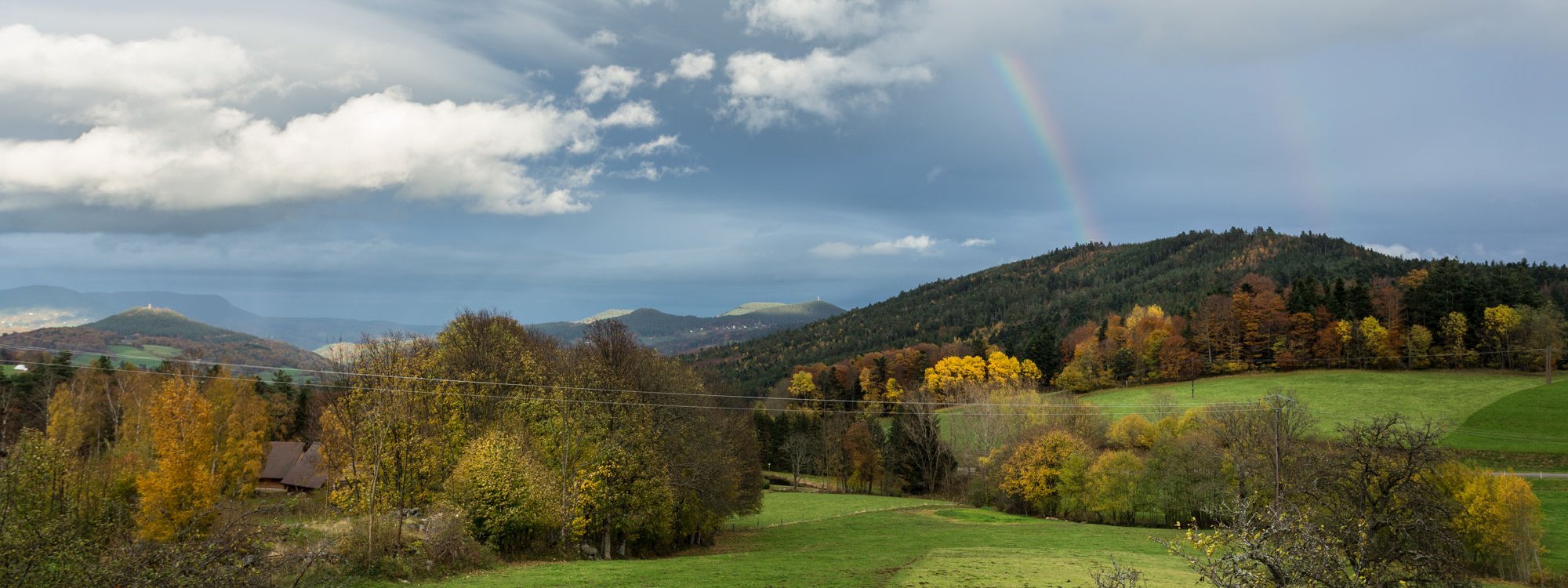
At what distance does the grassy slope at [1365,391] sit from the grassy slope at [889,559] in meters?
35.6

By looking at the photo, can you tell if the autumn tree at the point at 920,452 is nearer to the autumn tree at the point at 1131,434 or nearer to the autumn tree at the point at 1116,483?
the autumn tree at the point at 1131,434

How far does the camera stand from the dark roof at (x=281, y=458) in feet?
236

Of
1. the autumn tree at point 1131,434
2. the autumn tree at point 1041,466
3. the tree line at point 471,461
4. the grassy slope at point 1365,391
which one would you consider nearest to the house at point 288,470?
the tree line at point 471,461

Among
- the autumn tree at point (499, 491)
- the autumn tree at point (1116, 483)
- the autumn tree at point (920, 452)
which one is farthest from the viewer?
the autumn tree at point (920, 452)

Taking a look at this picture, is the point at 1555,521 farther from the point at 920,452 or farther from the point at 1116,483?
the point at 920,452

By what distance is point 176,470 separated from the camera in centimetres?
4156

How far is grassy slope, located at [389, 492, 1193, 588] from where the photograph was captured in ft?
86.5

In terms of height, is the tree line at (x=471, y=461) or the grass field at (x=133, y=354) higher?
the grass field at (x=133, y=354)

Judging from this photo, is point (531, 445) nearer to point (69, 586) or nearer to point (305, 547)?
point (305, 547)

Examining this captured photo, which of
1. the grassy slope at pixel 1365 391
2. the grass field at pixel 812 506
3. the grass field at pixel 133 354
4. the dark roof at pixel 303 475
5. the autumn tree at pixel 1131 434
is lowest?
the grass field at pixel 812 506

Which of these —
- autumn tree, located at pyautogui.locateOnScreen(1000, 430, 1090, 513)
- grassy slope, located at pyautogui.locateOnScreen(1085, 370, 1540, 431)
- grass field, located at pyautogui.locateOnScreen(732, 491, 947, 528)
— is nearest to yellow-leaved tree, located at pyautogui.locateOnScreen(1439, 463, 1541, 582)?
autumn tree, located at pyautogui.locateOnScreen(1000, 430, 1090, 513)

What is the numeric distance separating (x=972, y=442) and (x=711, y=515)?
4620 cm

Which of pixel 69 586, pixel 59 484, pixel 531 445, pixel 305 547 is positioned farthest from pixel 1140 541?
pixel 59 484

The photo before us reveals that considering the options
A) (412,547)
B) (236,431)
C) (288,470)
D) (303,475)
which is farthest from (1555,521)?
(288,470)
